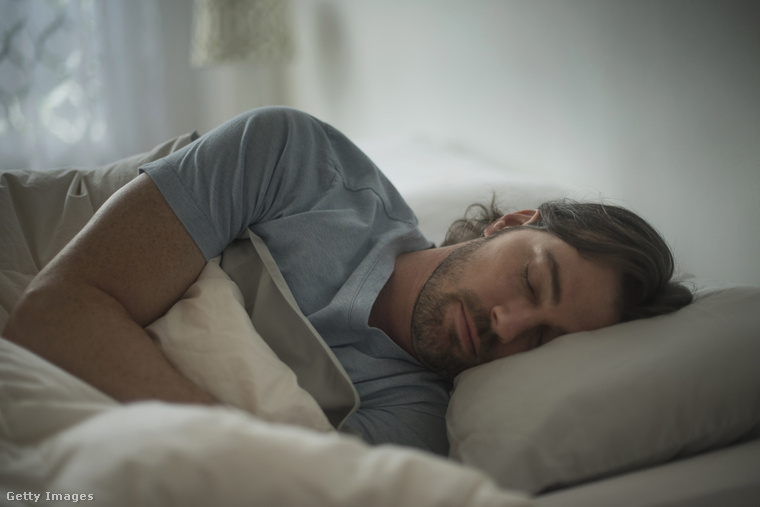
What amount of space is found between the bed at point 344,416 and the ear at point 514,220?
1.04 ft

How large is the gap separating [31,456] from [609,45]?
4.17ft

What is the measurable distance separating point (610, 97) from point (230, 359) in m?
1.01

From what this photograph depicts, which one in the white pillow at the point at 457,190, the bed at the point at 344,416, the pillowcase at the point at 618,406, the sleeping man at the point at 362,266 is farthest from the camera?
the white pillow at the point at 457,190

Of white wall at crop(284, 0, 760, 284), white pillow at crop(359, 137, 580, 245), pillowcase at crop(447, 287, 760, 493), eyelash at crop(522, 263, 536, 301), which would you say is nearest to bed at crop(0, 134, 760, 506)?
pillowcase at crop(447, 287, 760, 493)

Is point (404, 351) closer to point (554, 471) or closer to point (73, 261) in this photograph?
point (554, 471)

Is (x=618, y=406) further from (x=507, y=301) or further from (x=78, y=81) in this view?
(x=78, y=81)

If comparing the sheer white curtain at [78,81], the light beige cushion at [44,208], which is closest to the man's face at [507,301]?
the light beige cushion at [44,208]

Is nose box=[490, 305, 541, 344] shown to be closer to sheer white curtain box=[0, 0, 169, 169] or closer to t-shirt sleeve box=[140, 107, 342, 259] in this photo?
t-shirt sleeve box=[140, 107, 342, 259]

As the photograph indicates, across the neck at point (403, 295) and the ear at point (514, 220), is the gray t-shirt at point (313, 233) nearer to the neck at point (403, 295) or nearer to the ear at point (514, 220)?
the neck at point (403, 295)

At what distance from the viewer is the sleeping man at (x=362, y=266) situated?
79cm

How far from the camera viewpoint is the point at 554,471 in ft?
2.16

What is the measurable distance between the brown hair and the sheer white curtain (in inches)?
86.2

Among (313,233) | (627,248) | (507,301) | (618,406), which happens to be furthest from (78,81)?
(618,406)

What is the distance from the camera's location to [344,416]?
808mm
